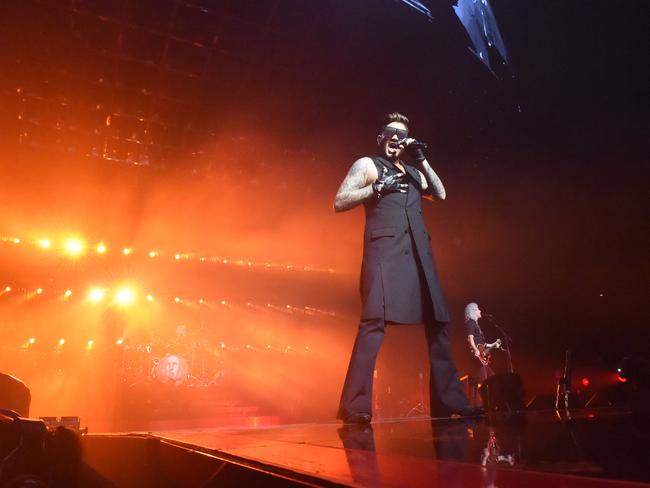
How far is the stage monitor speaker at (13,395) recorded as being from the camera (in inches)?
141

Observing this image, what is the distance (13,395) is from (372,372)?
312cm

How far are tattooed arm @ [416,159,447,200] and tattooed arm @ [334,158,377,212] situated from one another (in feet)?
1.12

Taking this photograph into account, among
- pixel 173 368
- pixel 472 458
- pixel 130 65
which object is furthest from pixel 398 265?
pixel 173 368

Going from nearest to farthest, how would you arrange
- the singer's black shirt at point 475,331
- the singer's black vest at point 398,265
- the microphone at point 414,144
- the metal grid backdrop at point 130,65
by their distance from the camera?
the singer's black vest at point 398,265
the microphone at point 414,144
the metal grid backdrop at point 130,65
the singer's black shirt at point 475,331

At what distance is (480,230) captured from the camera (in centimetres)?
793

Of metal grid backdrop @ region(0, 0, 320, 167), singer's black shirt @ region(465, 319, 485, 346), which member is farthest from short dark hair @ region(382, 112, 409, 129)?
singer's black shirt @ region(465, 319, 485, 346)

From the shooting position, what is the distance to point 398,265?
2.72 metres

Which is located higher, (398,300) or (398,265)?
(398,265)

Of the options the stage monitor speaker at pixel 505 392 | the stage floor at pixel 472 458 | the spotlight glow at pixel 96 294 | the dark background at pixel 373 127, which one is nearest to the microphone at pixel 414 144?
the stage floor at pixel 472 458

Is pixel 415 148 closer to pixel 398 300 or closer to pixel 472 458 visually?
pixel 398 300

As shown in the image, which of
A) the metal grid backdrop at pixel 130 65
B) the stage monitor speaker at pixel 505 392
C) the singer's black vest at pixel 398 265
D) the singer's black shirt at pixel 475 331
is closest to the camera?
the singer's black vest at pixel 398 265

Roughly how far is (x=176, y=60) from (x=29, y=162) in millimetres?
4192

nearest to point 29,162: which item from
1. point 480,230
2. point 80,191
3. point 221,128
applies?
point 80,191

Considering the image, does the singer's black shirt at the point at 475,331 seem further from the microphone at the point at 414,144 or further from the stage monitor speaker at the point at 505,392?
the microphone at the point at 414,144
